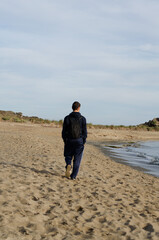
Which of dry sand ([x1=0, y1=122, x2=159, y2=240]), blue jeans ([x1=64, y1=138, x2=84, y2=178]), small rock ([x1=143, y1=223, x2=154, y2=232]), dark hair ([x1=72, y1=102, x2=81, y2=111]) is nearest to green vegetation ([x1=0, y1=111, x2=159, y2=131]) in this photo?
dry sand ([x1=0, y1=122, x2=159, y2=240])

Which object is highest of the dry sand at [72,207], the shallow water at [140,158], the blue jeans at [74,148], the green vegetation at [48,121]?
the green vegetation at [48,121]

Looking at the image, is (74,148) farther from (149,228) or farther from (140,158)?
(140,158)

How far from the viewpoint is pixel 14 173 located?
8.02m

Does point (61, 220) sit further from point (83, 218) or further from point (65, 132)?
point (65, 132)

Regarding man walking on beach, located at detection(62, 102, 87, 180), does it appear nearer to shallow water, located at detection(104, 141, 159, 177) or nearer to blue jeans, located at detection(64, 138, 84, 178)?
blue jeans, located at detection(64, 138, 84, 178)

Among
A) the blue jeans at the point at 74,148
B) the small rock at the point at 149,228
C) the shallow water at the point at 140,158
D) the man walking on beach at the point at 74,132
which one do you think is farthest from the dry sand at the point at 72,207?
the shallow water at the point at 140,158

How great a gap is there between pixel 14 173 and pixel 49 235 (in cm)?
401

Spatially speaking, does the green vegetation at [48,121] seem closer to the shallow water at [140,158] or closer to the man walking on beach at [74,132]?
the shallow water at [140,158]

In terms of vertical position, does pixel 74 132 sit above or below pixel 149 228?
above

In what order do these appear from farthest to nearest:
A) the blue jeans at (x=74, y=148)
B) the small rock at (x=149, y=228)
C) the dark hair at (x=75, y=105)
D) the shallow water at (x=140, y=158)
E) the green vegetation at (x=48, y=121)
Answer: the green vegetation at (x=48, y=121)
the shallow water at (x=140, y=158)
the blue jeans at (x=74, y=148)
the dark hair at (x=75, y=105)
the small rock at (x=149, y=228)

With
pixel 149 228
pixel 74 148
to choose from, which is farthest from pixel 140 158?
pixel 149 228

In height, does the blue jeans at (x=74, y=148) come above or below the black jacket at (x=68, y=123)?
below

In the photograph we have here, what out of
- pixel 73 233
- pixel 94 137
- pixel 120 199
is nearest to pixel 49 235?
pixel 73 233

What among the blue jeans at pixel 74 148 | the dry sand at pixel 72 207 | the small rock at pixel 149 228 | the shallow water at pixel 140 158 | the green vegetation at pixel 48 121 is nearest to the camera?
the dry sand at pixel 72 207
